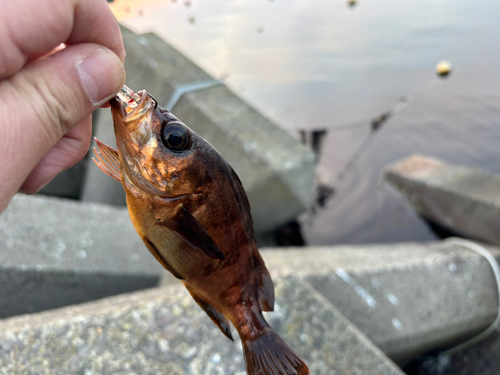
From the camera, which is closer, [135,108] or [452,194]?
[135,108]

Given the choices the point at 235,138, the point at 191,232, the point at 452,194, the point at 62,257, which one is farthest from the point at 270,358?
the point at 452,194

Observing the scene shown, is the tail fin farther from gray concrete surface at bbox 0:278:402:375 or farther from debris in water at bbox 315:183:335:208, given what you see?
debris in water at bbox 315:183:335:208

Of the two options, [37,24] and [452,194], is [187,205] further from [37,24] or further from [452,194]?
[452,194]

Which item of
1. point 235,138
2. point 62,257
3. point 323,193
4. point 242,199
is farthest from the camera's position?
point 323,193

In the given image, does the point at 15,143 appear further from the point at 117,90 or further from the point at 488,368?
the point at 488,368

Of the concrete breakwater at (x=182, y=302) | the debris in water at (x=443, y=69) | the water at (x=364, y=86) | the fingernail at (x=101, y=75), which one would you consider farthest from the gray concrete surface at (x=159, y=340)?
the debris in water at (x=443, y=69)

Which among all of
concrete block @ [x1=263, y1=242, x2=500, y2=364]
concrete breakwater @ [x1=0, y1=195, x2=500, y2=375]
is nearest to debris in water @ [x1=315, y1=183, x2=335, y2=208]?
concrete breakwater @ [x1=0, y1=195, x2=500, y2=375]

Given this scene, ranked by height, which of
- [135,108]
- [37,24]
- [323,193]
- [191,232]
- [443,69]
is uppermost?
[37,24]
